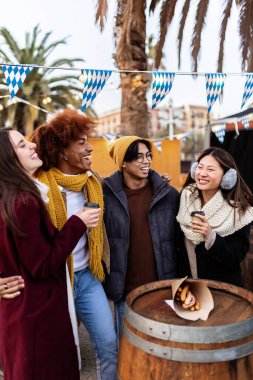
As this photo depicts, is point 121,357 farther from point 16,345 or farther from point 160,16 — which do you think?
point 160,16

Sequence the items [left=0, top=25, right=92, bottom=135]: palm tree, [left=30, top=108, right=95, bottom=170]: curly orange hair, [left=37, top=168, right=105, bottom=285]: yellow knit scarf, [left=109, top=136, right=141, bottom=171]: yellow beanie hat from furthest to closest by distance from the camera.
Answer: [left=0, top=25, right=92, bottom=135]: palm tree
[left=109, top=136, right=141, bottom=171]: yellow beanie hat
[left=30, top=108, right=95, bottom=170]: curly orange hair
[left=37, top=168, right=105, bottom=285]: yellow knit scarf

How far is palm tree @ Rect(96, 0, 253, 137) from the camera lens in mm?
5531

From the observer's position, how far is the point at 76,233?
190 centimetres

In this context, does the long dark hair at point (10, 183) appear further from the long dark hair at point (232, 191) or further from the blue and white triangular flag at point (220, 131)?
the blue and white triangular flag at point (220, 131)

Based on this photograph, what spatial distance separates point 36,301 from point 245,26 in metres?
5.22

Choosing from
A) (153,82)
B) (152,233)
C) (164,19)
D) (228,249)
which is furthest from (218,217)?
(164,19)

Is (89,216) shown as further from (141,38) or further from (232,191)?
(141,38)

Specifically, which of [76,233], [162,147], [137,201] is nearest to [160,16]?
[162,147]

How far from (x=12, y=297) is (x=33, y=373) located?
402mm

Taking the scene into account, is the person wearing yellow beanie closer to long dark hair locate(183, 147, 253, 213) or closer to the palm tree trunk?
long dark hair locate(183, 147, 253, 213)

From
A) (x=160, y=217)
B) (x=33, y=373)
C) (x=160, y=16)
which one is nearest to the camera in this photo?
(x=33, y=373)

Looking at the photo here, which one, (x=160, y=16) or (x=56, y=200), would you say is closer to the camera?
(x=56, y=200)

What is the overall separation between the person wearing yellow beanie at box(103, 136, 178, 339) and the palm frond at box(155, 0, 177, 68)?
14.0 feet

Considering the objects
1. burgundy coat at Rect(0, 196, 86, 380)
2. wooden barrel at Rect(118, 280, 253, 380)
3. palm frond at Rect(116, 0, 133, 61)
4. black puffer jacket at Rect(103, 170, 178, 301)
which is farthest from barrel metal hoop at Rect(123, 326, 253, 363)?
palm frond at Rect(116, 0, 133, 61)
